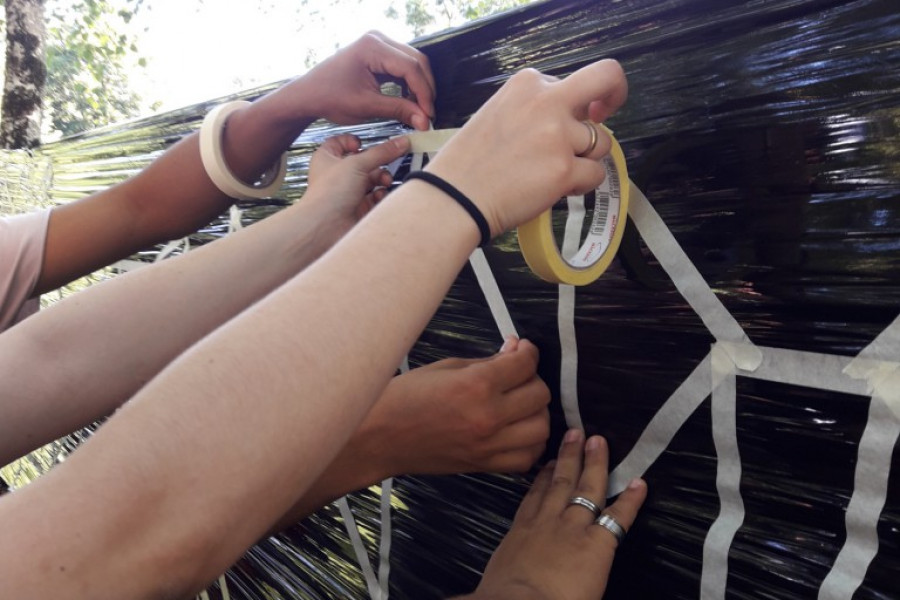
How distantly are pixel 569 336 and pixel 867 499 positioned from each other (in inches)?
13.0

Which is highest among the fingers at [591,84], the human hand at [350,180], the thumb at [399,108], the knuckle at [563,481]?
the fingers at [591,84]

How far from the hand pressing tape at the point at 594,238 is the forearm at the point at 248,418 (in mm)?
84

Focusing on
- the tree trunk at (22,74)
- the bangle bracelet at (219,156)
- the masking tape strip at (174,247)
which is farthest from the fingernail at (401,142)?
the tree trunk at (22,74)

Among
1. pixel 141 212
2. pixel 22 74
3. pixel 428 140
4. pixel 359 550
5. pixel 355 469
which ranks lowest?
pixel 359 550

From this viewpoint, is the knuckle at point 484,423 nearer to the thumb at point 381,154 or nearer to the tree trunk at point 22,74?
the thumb at point 381,154

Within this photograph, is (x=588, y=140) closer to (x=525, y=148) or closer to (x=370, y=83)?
(x=525, y=148)

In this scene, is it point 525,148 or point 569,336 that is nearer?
point 525,148

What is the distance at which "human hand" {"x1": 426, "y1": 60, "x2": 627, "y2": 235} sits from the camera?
0.48 metres

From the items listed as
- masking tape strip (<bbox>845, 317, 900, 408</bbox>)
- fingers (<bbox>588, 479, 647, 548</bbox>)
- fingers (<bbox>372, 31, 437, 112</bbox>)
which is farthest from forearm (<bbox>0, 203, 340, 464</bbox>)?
masking tape strip (<bbox>845, 317, 900, 408</bbox>)

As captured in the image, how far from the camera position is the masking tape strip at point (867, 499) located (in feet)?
1.66

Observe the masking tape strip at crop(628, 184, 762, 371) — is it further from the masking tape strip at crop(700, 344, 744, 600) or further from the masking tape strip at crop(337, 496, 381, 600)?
the masking tape strip at crop(337, 496, 381, 600)

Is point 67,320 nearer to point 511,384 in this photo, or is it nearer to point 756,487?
point 511,384

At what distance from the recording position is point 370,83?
857 millimetres

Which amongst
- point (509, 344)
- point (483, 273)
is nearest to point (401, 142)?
point (483, 273)
